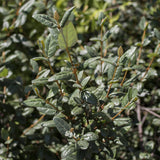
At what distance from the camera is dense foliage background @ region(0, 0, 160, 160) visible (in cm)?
130

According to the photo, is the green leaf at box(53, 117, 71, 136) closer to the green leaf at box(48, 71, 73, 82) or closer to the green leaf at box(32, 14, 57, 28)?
the green leaf at box(48, 71, 73, 82)

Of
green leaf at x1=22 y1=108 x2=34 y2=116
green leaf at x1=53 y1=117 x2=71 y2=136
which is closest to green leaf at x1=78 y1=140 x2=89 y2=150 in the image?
green leaf at x1=53 y1=117 x2=71 y2=136

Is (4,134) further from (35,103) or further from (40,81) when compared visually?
(40,81)

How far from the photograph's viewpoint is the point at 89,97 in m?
1.18

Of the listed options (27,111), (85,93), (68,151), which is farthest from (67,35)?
(27,111)

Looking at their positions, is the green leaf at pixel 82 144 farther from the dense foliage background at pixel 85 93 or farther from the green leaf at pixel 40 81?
the green leaf at pixel 40 81

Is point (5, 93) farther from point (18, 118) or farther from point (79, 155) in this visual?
point (79, 155)

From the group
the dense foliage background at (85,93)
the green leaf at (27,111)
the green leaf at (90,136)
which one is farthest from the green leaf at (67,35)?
the green leaf at (27,111)

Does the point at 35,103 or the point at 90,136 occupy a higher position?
the point at 35,103

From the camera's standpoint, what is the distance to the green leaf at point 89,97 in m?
1.18

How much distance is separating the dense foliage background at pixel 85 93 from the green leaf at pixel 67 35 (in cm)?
24

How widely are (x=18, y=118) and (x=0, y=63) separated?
0.46 metres

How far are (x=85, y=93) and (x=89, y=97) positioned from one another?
35mm

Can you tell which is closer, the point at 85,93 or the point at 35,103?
the point at 85,93
